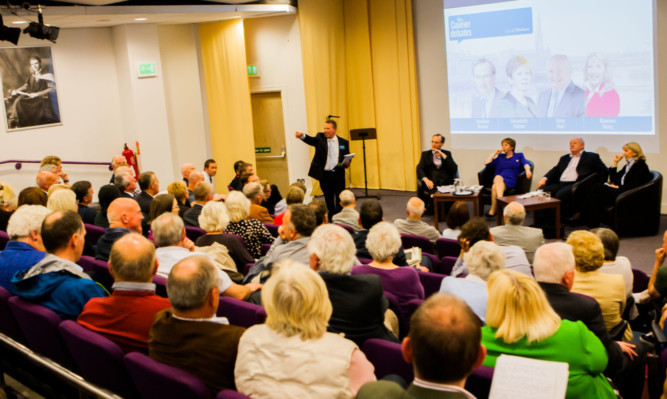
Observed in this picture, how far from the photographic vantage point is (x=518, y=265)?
4270 mm

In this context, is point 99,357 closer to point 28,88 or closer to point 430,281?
point 430,281

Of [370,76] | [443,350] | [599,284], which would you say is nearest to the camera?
[443,350]

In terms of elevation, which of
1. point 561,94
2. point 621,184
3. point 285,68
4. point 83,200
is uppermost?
point 285,68

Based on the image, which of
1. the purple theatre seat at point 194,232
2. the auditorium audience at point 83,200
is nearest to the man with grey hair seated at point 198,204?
the purple theatre seat at point 194,232

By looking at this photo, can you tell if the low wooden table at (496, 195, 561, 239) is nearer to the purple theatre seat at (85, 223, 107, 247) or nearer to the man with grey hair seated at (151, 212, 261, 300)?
the man with grey hair seated at (151, 212, 261, 300)

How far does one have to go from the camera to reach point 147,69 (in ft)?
34.2

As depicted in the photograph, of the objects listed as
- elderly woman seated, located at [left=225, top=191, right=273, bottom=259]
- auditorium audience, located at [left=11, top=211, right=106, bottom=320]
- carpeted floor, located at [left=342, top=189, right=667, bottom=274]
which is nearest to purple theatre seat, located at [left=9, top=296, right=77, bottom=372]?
auditorium audience, located at [left=11, top=211, right=106, bottom=320]

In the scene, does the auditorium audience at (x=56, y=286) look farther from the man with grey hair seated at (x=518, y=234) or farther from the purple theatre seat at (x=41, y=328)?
the man with grey hair seated at (x=518, y=234)

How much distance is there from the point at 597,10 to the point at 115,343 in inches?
312

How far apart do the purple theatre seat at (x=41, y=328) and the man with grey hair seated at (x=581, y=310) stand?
2.40 m

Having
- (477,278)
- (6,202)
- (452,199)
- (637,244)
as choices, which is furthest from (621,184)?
(6,202)

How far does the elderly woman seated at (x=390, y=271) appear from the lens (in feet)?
12.3

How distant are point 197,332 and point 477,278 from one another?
162 cm

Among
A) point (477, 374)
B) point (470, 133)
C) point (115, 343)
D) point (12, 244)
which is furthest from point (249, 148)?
point (477, 374)
